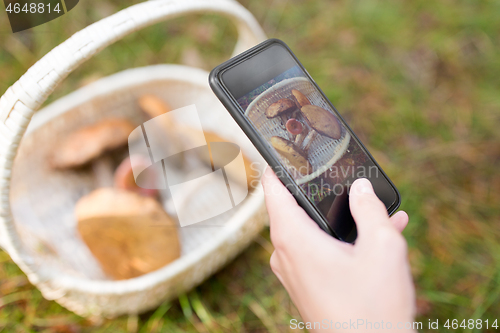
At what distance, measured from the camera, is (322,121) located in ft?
1.81

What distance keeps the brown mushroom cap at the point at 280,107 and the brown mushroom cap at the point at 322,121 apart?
2 centimetres

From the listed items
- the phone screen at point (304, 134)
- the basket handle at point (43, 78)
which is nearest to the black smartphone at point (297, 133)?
the phone screen at point (304, 134)

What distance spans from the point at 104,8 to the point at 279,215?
115 centimetres

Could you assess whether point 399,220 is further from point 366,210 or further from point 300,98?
point 300,98

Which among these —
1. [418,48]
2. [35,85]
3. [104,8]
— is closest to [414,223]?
[418,48]

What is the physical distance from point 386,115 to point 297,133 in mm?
737

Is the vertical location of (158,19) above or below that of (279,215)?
above

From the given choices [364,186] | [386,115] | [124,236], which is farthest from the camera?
[386,115]

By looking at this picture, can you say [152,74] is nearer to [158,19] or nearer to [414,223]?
[158,19]

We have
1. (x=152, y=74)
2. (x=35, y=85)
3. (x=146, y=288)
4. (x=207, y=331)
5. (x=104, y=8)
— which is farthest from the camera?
(x=104, y=8)

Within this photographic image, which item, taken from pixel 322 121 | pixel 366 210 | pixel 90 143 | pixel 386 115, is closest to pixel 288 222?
pixel 366 210

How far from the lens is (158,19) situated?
0.53 m

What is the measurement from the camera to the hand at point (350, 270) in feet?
1.10

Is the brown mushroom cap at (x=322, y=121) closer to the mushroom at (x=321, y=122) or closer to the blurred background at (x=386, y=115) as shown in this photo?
the mushroom at (x=321, y=122)
